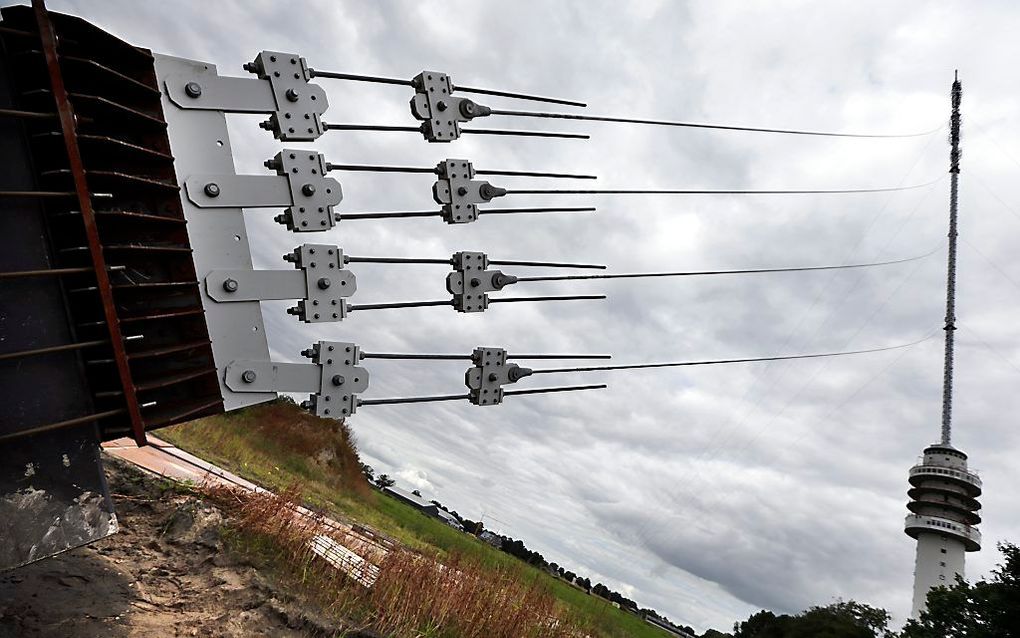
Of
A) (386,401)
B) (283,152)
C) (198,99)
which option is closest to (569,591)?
(386,401)

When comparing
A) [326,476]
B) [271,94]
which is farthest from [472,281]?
[326,476]

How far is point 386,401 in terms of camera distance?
7859mm

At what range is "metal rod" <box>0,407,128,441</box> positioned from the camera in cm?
557

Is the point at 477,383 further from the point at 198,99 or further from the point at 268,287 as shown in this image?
the point at 198,99

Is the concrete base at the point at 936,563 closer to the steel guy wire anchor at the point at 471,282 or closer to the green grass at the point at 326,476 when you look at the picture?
the green grass at the point at 326,476

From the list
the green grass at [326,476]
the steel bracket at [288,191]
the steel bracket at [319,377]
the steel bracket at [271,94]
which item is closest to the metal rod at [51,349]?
the steel bracket at [319,377]

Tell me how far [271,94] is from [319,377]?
3012 millimetres

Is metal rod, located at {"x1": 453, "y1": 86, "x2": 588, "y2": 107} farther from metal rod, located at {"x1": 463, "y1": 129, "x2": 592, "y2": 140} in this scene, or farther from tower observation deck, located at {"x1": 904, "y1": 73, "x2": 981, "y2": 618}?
tower observation deck, located at {"x1": 904, "y1": 73, "x2": 981, "y2": 618}

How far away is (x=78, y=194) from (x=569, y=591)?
1002 cm

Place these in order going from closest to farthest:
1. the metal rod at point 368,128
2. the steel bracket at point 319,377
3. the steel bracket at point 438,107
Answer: the steel bracket at point 319,377
the metal rod at point 368,128
the steel bracket at point 438,107

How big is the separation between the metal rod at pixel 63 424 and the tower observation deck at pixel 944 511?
49344 millimetres

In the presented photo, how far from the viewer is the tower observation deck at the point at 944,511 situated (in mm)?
45688

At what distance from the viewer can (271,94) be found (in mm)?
7125

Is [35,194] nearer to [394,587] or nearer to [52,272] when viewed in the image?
[52,272]
